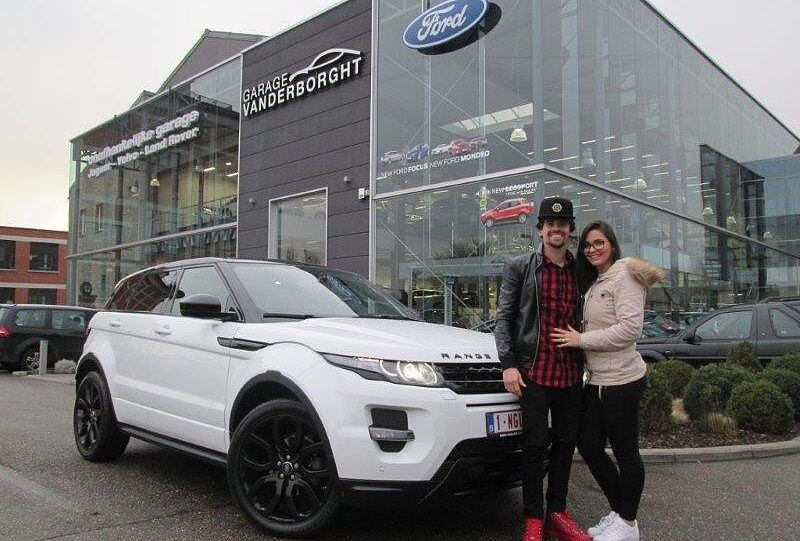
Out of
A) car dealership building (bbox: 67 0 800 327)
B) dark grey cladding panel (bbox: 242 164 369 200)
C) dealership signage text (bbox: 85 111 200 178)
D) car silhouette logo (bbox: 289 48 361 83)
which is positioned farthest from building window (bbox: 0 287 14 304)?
car silhouette logo (bbox: 289 48 361 83)

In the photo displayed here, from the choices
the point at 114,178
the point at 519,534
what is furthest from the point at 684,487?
the point at 114,178

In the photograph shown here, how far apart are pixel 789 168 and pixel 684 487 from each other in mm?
30197

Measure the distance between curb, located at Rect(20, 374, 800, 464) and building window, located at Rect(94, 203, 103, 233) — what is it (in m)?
26.1

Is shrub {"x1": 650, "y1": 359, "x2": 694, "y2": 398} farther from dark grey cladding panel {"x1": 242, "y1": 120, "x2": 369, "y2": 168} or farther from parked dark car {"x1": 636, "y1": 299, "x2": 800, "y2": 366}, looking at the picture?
dark grey cladding panel {"x1": 242, "y1": 120, "x2": 369, "y2": 168}

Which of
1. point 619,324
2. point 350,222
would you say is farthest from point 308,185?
point 619,324

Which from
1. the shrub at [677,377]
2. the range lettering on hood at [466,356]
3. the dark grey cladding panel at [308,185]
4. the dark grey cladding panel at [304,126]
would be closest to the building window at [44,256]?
the dark grey cladding panel at [304,126]

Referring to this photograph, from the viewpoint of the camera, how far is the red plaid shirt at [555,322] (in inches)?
140

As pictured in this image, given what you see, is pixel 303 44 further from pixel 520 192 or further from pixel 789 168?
pixel 789 168

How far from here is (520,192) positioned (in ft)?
43.2

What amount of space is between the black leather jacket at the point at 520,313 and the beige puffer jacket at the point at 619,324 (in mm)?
142

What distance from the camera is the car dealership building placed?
1370cm

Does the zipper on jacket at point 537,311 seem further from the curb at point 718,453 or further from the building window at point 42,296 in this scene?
the building window at point 42,296

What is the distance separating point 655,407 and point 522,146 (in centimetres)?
786

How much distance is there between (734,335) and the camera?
30.5ft
